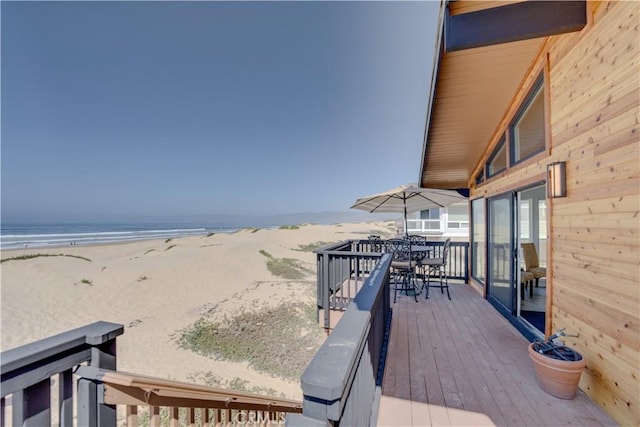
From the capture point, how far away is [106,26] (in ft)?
30.3

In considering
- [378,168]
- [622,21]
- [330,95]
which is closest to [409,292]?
[622,21]

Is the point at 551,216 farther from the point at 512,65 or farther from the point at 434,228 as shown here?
the point at 434,228

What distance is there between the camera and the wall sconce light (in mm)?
2748

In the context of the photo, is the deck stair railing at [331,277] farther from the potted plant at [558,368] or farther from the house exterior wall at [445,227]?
the house exterior wall at [445,227]

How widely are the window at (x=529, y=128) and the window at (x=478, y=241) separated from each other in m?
1.91

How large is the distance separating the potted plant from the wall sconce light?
1.36 meters

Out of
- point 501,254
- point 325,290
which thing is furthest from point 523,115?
point 325,290

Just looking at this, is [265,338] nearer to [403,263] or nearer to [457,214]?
[403,263]

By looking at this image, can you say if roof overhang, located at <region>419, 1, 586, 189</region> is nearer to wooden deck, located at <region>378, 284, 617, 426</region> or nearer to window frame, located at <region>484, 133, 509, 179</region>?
window frame, located at <region>484, 133, 509, 179</region>

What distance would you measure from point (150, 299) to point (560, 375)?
11578 mm

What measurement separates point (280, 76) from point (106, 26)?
649 cm

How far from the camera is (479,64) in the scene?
3.29 meters

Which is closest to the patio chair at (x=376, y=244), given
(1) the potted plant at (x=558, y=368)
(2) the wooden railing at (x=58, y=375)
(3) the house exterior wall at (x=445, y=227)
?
(1) the potted plant at (x=558, y=368)

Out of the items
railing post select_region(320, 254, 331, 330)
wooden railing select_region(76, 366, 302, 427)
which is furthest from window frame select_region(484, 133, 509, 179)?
wooden railing select_region(76, 366, 302, 427)
